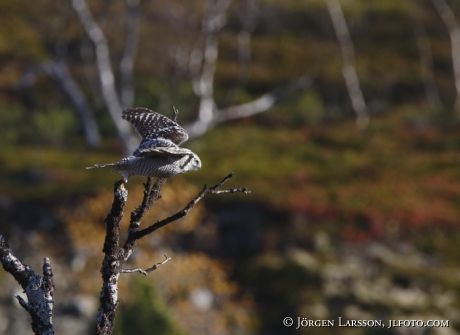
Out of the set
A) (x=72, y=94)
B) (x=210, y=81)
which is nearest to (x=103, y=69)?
(x=72, y=94)

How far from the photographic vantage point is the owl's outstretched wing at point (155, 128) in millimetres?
6273

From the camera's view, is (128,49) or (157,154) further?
(128,49)

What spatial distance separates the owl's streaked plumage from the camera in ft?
17.4

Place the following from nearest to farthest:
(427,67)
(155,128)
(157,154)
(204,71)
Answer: (157,154), (155,128), (204,71), (427,67)

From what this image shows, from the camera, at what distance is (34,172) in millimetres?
23406

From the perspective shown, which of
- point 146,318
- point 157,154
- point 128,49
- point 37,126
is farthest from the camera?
point 37,126

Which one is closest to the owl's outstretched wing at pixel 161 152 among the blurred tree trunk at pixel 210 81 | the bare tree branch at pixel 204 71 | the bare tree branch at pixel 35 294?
the bare tree branch at pixel 35 294

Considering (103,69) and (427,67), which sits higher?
(427,67)

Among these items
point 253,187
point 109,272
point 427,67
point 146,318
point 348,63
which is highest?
point 427,67

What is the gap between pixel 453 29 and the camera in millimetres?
37531

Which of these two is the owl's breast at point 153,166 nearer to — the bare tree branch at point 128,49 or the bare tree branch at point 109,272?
the bare tree branch at point 109,272

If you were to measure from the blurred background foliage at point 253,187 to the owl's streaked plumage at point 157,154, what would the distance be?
24.8 ft

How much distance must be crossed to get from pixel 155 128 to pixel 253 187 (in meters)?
15.9

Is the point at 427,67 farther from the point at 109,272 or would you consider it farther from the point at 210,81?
the point at 109,272
